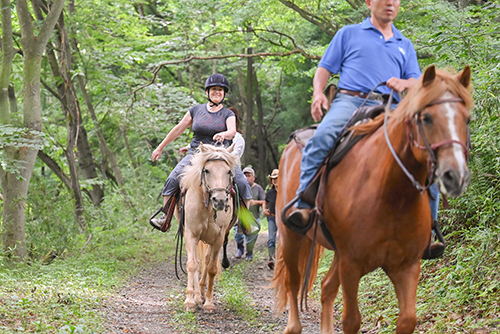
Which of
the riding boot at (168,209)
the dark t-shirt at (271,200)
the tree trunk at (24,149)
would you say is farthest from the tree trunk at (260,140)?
the riding boot at (168,209)

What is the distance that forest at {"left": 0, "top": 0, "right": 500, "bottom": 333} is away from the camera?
6.03 m

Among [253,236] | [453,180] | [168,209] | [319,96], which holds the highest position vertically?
[319,96]

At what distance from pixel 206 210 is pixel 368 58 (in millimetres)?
4281

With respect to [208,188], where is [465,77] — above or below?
above

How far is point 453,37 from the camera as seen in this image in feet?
22.6

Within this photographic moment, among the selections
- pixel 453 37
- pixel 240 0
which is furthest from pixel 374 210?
pixel 240 0

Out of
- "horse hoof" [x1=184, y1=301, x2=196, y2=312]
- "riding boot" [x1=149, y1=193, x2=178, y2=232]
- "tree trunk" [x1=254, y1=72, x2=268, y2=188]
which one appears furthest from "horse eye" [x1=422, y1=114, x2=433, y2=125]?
"tree trunk" [x1=254, y1=72, x2=268, y2=188]

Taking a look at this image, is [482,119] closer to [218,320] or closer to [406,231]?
[406,231]

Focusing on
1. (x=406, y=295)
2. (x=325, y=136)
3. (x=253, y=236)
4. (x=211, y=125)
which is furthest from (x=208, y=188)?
(x=253, y=236)

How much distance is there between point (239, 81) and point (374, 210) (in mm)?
25343

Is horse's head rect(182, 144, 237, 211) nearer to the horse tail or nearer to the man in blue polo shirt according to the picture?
the horse tail

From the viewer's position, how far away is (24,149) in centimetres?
965

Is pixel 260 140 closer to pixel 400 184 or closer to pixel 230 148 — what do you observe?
pixel 230 148

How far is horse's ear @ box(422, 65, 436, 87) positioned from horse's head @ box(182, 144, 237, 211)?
436cm
